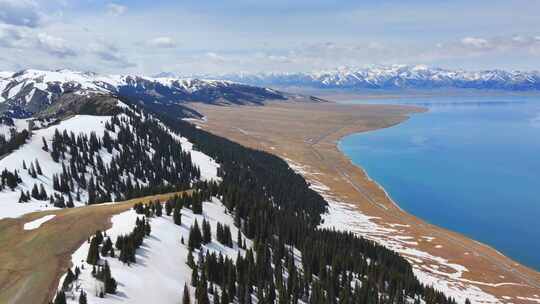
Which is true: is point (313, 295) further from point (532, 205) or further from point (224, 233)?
point (532, 205)

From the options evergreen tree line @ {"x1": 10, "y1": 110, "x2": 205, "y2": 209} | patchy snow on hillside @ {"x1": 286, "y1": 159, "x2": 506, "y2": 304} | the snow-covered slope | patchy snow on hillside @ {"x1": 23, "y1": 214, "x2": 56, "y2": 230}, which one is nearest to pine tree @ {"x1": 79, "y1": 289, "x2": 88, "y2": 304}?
patchy snow on hillside @ {"x1": 23, "y1": 214, "x2": 56, "y2": 230}

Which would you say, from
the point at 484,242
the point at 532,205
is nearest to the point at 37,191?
the point at 484,242

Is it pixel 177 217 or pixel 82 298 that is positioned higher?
pixel 82 298

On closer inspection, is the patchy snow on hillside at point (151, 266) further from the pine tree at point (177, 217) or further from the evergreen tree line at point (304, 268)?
the evergreen tree line at point (304, 268)

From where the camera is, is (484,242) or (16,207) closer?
(16,207)

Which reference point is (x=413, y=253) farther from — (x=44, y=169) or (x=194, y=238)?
(x=44, y=169)

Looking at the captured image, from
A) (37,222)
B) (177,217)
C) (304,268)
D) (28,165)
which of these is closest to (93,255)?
(177,217)

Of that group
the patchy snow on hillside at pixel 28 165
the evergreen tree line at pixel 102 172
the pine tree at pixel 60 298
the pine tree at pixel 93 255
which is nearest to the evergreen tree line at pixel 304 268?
the pine tree at pixel 93 255
